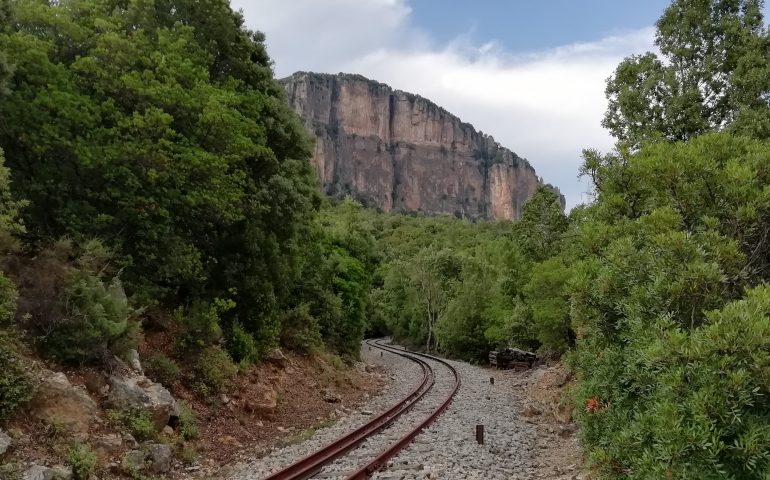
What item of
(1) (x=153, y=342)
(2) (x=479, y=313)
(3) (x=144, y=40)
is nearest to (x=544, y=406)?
(1) (x=153, y=342)

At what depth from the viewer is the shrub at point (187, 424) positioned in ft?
36.0

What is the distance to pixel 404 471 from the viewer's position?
9.27 metres

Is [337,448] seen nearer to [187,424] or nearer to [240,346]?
[187,424]

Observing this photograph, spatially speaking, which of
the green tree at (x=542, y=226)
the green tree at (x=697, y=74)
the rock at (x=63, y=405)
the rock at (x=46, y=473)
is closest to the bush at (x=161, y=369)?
the rock at (x=63, y=405)

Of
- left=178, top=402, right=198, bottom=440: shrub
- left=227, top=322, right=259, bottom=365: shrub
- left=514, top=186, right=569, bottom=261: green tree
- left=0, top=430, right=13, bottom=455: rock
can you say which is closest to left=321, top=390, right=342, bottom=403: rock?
left=227, top=322, right=259, bottom=365: shrub

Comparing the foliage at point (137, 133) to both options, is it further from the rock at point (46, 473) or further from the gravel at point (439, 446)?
the rock at point (46, 473)

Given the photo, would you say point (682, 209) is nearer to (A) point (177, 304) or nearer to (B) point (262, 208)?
(B) point (262, 208)

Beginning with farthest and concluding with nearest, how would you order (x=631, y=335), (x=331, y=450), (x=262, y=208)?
(x=262, y=208), (x=331, y=450), (x=631, y=335)

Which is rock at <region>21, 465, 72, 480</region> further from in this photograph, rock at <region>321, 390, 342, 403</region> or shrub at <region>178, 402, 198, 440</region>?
rock at <region>321, 390, 342, 403</region>

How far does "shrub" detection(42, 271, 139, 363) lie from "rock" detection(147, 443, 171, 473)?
208cm

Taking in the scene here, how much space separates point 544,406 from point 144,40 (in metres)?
16.3

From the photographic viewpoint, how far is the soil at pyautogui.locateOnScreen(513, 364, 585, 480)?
10289 mm

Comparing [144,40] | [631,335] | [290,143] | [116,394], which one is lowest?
[116,394]

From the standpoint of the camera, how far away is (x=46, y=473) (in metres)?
7.41
